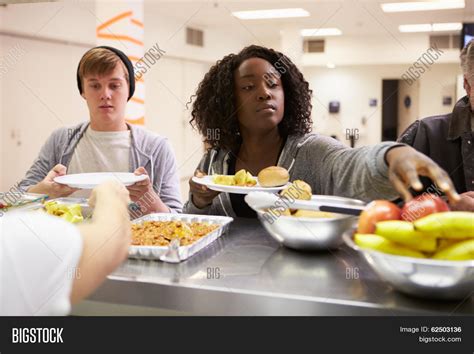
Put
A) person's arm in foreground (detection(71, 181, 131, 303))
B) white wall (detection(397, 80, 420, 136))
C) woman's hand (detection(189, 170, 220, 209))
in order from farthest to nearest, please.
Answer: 1. white wall (detection(397, 80, 420, 136))
2. woman's hand (detection(189, 170, 220, 209))
3. person's arm in foreground (detection(71, 181, 131, 303))

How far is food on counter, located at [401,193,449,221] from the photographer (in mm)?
898

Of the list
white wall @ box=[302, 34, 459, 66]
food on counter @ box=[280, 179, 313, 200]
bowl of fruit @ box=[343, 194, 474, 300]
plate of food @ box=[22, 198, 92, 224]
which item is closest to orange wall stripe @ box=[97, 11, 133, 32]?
plate of food @ box=[22, 198, 92, 224]

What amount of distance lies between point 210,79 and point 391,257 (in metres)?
1.16

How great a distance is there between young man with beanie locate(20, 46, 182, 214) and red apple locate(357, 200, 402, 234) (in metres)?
0.89

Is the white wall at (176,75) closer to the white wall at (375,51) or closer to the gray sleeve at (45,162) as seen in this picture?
the white wall at (375,51)

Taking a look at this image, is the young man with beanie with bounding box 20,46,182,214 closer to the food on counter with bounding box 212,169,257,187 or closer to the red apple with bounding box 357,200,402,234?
the food on counter with bounding box 212,169,257,187

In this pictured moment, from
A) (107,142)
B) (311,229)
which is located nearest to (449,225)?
(311,229)

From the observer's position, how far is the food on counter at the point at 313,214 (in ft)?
3.58

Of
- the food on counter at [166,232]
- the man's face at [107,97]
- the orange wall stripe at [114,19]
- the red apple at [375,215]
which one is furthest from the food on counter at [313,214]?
the orange wall stripe at [114,19]

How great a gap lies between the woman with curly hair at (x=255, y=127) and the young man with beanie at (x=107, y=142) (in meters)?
0.17

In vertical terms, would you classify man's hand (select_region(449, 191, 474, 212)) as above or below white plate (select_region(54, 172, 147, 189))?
below

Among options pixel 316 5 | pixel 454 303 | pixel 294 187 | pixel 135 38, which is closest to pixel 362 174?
pixel 294 187

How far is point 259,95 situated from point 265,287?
0.84 metres

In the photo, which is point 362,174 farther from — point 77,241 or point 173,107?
point 173,107
